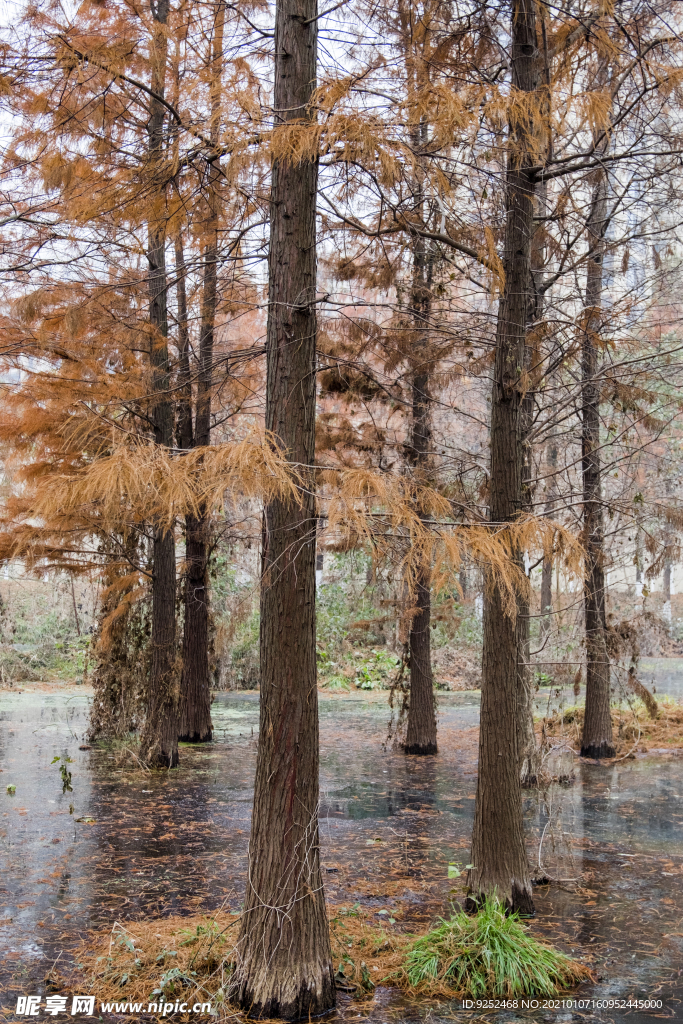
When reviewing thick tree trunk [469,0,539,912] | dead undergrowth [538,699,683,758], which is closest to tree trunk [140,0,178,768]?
thick tree trunk [469,0,539,912]

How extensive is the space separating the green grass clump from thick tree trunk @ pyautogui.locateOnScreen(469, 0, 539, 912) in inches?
34.4

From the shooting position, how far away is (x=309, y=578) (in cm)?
509

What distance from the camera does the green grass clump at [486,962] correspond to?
5062 millimetres

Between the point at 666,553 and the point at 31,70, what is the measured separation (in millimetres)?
7156

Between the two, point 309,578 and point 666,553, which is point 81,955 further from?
point 666,553

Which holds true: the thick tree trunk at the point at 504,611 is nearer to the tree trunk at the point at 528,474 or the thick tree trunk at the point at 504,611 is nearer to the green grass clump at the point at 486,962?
the tree trunk at the point at 528,474

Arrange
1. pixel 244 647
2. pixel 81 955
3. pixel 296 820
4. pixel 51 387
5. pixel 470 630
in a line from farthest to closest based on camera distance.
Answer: pixel 470 630, pixel 244 647, pixel 51 387, pixel 81 955, pixel 296 820

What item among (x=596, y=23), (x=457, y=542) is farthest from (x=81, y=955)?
(x=596, y=23)

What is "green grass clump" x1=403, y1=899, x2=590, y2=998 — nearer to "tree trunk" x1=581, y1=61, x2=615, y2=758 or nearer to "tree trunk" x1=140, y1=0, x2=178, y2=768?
"tree trunk" x1=581, y1=61, x2=615, y2=758

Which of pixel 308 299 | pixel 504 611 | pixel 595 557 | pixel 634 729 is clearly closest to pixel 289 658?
pixel 504 611

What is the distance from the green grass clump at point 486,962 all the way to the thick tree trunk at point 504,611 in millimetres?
874

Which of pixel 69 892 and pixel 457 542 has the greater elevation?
pixel 457 542

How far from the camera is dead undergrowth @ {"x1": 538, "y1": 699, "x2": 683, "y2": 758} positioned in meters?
13.7

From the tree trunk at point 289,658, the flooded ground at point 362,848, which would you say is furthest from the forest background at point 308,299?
the flooded ground at point 362,848
